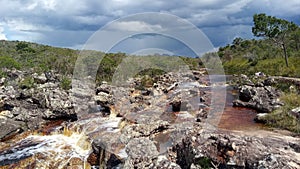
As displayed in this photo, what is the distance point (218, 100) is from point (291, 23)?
2189cm

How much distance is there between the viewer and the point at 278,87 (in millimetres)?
28547

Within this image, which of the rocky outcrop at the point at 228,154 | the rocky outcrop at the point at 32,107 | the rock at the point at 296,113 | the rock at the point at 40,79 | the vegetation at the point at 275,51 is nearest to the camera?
the rocky outcrop at the point at 228,154

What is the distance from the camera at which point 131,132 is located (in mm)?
14945

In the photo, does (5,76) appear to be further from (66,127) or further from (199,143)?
(199,143)

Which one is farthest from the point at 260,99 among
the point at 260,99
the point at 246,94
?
the point at 246,94

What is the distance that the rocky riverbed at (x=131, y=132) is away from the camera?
10.0 meters

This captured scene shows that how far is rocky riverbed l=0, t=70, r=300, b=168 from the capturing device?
10008mm

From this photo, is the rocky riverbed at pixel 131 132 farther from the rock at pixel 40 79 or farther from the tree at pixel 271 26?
the tree at pixel 271 26

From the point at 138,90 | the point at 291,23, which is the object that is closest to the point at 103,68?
the point at 138,90

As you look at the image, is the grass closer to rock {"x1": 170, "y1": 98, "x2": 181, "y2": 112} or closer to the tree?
rock {"x1": 170, "y1": 98, "x2": 181, "y2": 112}

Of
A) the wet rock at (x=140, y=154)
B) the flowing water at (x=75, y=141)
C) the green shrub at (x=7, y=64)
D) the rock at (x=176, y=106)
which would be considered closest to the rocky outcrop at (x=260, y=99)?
the flowing water at (x=75, y=141)

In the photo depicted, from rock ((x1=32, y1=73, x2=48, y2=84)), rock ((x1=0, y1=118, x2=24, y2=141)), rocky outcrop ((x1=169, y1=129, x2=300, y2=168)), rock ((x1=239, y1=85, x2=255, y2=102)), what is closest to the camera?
rocky outcrop ((x1=169, y1=129, x2=300, y2=168))

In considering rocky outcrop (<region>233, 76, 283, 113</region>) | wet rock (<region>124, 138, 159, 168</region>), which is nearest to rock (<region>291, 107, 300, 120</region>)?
rocky outcrop (<region>233, 76, 283, 113</region>)

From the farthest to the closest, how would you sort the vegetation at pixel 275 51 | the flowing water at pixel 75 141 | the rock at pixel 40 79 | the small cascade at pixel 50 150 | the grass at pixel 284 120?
the vegetation at pixel 275 51
the rock at pixel 40 79
the grass at pixel 284 120
the small cascade at pixel 50 150
the flowing water at pixel 75 141
